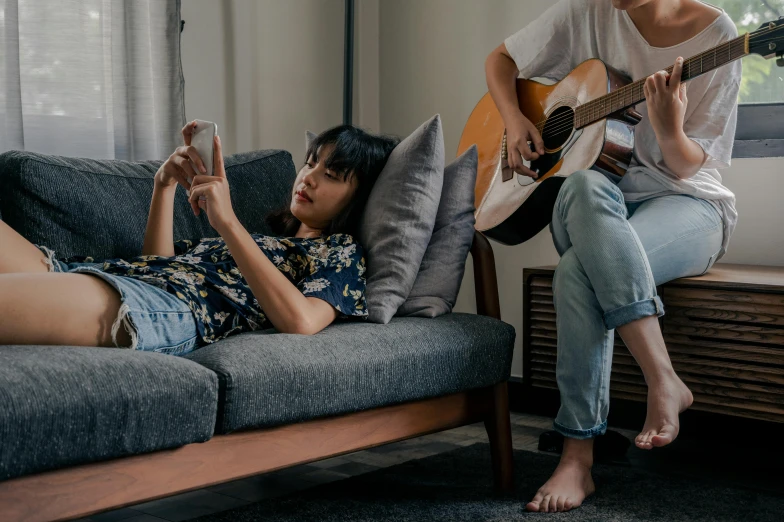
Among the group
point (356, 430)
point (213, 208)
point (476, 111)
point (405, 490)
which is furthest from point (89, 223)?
point (476, 111)

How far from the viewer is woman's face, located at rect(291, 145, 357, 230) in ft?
5.56

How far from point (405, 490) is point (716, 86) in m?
1.14

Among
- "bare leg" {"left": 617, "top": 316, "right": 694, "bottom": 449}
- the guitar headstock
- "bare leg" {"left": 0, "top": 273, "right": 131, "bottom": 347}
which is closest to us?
"bare leg" {"left": 0, "top": 273, "right": 131, "bottom": 347}

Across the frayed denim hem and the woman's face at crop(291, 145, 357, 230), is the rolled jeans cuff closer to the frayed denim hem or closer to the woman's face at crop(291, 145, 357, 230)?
the frayed denim hem

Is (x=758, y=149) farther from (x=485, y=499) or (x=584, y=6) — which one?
(x=485, y=499)

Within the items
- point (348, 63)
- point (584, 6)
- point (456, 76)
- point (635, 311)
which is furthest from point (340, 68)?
point (635, 311)

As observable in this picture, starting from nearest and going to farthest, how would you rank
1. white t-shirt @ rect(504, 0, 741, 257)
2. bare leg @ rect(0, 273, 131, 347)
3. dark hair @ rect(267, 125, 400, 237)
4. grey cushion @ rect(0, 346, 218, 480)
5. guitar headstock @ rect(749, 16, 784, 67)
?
grey cushion @ rect(0, 346, 218, 480) < bare leg @ rect(0, 273, 131, 347) < guitar headstock @ rect(749, 16, 784, 67) < dark hair @ rect(267, 125, 400, 237) < white t-shirt @ rect(504, 0, 741, 257)

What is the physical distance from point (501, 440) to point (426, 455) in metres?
0.43

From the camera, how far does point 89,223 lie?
1719mm

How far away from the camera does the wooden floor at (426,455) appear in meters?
1.70

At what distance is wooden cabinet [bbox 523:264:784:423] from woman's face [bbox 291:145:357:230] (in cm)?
78

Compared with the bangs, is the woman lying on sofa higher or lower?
lower

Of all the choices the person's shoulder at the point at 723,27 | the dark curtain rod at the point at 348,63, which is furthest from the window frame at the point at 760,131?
the dark curtain rod at the point at 348,63

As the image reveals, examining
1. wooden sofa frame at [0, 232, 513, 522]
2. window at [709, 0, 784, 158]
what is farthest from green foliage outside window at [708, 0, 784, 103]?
wooden sofa frame at [0, 232, 513, 522]
